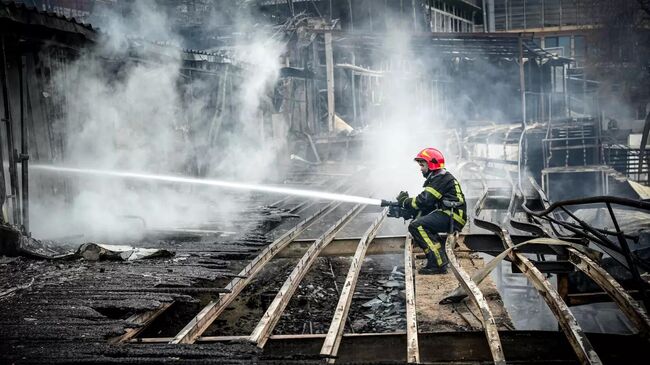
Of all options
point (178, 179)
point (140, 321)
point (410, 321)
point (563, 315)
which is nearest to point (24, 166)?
point (178, 179)

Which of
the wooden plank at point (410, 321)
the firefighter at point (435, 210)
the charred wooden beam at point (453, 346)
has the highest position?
the firefighter at point (435, 210)

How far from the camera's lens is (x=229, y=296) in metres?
6.02

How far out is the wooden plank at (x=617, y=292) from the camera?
444cm

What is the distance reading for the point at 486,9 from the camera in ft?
128

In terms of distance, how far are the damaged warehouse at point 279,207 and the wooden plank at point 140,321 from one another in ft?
0.08

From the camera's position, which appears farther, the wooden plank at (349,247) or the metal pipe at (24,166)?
the metal pipe at (24,166)

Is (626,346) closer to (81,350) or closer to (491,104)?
(81,350)

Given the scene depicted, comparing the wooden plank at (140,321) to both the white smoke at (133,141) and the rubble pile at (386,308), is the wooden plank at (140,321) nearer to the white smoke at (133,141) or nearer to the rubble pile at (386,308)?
the rubble pile at (386,308)

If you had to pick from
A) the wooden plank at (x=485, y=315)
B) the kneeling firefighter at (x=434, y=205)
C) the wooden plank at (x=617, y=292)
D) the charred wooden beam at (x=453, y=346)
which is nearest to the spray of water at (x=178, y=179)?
the kneeling firefighter at (x=434, y=205)

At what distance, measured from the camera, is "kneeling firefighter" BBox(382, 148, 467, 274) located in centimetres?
735

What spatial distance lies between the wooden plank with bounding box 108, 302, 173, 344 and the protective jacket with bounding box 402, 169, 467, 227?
322 centimetres

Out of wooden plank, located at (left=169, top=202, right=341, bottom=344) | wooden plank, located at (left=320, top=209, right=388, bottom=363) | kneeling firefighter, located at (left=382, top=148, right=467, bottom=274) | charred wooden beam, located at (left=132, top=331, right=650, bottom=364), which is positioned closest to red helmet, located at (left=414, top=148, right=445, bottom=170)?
kneeling firefighter, located at (left=382, top=148, right=467, bottom=274)

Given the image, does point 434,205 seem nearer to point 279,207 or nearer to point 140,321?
point 140,321

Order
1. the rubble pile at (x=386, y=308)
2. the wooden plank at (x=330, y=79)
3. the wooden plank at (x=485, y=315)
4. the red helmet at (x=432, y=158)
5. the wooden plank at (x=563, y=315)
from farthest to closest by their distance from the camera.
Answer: the wooden plank at (x=330, y=79)
the red helmet at (x=432, y=158)
the rubble pile at (x=386, y=308)
the wooden plank at (x=485, y=315)
the wooden plank at (x=563, y=315)
